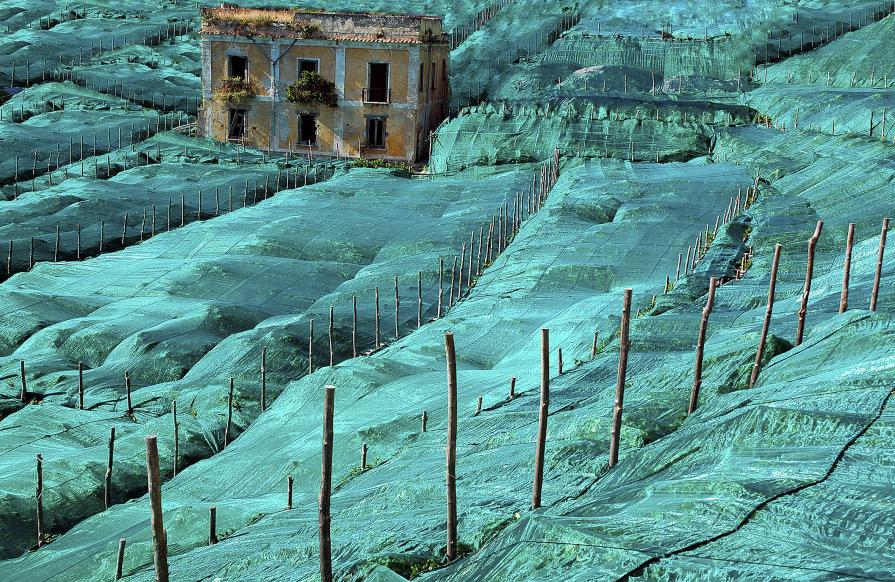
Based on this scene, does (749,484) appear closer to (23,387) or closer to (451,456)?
(451,456)

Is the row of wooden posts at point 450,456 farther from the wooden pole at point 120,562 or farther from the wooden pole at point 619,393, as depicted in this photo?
the wooden pole at point 120,562

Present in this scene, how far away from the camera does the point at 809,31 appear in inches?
1380

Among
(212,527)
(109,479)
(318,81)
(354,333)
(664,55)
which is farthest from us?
(664,55)

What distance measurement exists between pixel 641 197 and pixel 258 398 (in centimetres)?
1004

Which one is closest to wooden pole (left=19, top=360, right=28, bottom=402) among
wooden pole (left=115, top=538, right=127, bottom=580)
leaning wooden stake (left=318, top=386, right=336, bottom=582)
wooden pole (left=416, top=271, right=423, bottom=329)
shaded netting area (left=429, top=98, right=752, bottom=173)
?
wooden pole (left=416, top=271, right=423, bottom=329)

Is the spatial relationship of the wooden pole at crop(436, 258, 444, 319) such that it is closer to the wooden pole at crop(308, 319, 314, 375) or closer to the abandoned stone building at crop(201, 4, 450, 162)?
the wooden pole at crop(308, 319, 314, 375)

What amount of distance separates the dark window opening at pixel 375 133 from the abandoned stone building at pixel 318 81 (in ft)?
0.09

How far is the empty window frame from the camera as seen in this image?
3161 cm

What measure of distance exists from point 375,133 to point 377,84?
4.24 ft

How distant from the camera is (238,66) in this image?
3231 centimetres

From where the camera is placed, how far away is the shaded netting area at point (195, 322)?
1320 centimetres

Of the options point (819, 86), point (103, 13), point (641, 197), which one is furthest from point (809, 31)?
point (103, 13)

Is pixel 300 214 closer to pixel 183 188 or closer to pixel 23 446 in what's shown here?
pixel 183 188

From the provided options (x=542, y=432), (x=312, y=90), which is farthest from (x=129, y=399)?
(x=312, y=90)
